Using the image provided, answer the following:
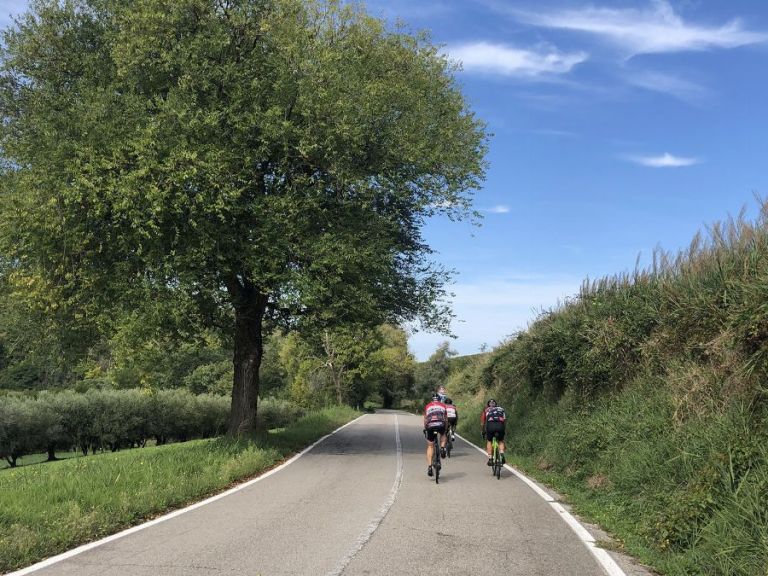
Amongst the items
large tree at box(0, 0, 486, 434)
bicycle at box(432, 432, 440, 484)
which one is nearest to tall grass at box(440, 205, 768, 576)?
bicycle at box(432, 432, 440, 484)

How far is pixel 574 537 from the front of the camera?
A: 7.23 m

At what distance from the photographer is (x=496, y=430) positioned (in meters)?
12.8

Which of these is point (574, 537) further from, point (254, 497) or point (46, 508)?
point (46, 508)

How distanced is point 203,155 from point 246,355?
6.33 metres

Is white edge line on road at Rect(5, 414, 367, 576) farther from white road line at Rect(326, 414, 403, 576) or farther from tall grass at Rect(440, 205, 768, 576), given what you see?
tall grass at Rect(440, 205, 768, 576)

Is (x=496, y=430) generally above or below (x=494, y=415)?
below

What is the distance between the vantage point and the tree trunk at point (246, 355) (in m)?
16.8

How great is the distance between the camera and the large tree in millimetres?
12836

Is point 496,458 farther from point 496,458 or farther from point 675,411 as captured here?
point 675,411

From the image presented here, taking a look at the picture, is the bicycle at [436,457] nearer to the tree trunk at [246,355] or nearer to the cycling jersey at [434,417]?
the cycling jersey at [434,417]

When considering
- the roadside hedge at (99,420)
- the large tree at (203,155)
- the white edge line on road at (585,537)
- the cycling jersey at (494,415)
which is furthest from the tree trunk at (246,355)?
the roadside hedge at (99,420)

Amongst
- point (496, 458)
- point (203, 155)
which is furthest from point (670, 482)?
point (203, 155)

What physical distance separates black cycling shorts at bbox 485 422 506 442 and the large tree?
4.39m

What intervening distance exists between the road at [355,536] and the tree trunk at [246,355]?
5.43m
